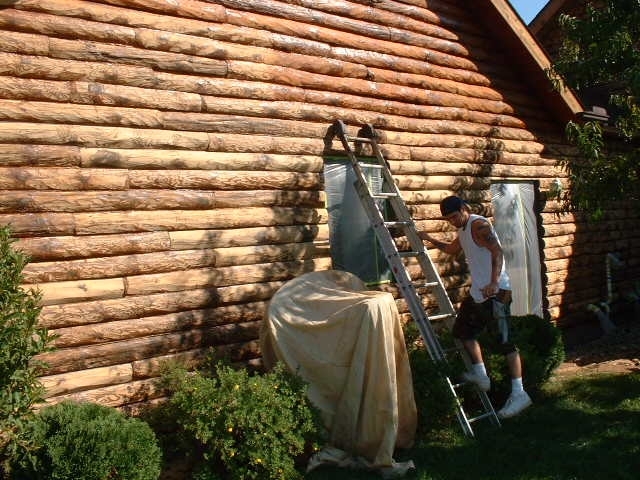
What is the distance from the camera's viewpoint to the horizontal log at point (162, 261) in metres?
5.21

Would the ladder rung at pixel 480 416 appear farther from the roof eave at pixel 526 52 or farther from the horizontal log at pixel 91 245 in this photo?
the roof eave at pixel 526 52

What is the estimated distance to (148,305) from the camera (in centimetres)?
568

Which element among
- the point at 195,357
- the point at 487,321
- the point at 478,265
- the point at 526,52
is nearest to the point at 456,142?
the point at 526,52

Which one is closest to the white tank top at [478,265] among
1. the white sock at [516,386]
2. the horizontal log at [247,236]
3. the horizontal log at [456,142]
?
the white sock at [516,386]

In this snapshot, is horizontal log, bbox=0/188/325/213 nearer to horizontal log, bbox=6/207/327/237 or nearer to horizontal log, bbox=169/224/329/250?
horizontal log, bbox=6/207/327/237

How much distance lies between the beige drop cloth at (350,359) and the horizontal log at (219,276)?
2.54 feet

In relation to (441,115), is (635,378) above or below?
below

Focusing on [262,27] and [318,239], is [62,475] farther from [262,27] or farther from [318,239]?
[262,27]

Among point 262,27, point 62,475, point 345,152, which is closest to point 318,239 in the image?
point 345,152

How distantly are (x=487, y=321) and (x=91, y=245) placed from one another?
3725 mm

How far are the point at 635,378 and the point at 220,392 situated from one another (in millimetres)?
5217

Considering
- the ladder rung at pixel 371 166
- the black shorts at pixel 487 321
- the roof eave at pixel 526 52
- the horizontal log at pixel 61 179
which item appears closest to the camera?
the horizontal log at pixel 61 179

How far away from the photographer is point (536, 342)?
793 centimetres

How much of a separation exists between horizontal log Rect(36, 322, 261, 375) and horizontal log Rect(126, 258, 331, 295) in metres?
0.41
